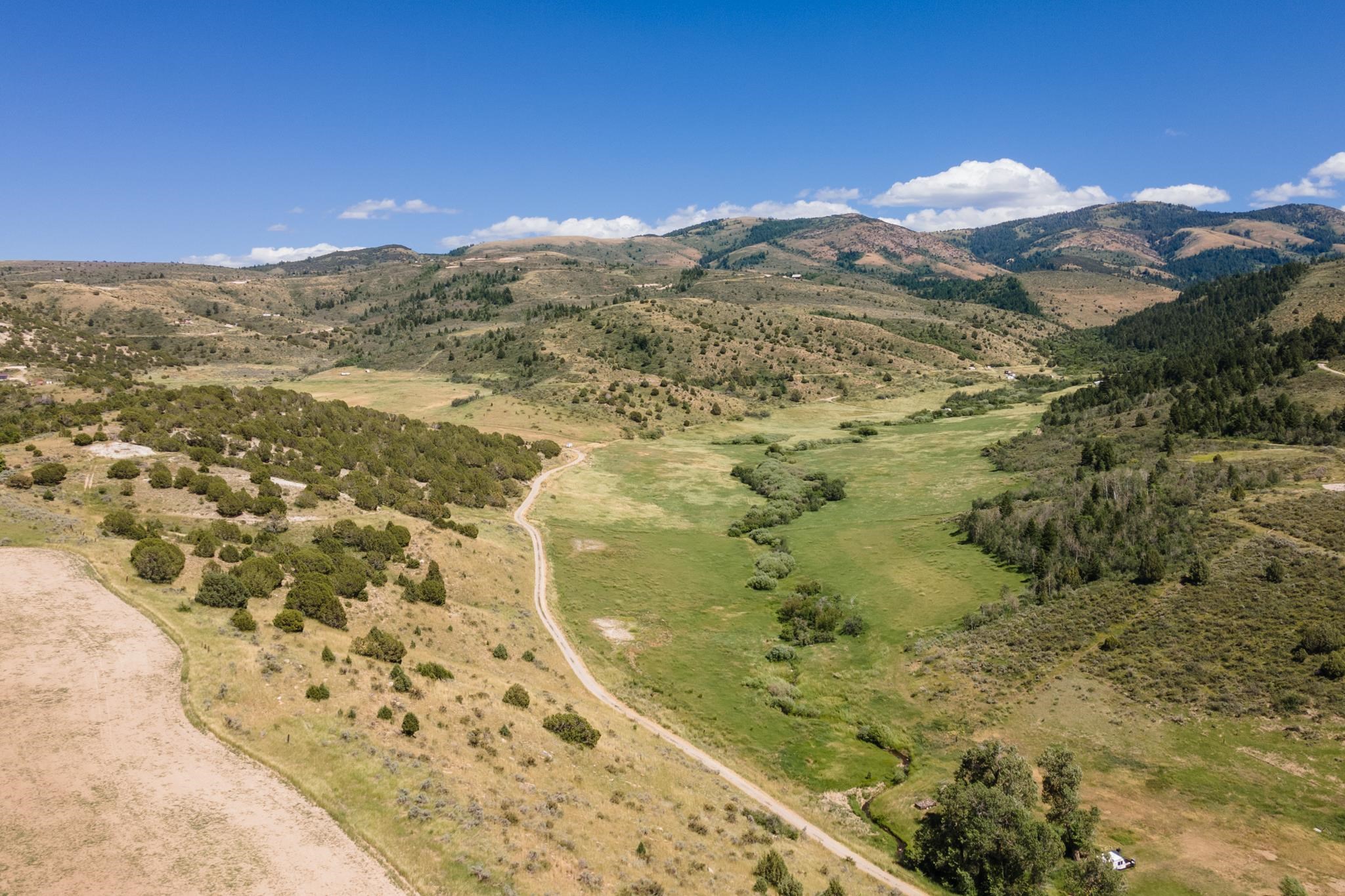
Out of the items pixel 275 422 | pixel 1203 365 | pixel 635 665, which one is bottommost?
pixel 635 665

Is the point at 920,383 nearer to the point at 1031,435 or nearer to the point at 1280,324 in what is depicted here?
the point at 1031,435

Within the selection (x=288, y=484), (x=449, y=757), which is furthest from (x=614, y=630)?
(x=288, y=484)

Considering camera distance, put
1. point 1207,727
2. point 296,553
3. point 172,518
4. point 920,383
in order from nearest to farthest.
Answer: point 1207,727 → point 296,553 → point 172,518 → point 920,383

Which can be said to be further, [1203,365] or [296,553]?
[1203,365]

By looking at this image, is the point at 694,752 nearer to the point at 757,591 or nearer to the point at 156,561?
the point at 757,591

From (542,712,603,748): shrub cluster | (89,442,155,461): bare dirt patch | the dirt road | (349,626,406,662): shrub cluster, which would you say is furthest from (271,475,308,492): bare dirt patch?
(542,712,603,748): shrub cluster

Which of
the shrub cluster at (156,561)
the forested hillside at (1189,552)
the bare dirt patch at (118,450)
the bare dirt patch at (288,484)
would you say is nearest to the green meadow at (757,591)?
the forested hillside at (1189,552)

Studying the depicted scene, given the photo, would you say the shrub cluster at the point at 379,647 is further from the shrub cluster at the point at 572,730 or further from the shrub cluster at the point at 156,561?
the shrub cluster at the point at 156,561

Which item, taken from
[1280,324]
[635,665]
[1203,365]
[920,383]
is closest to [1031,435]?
[1203,365]
